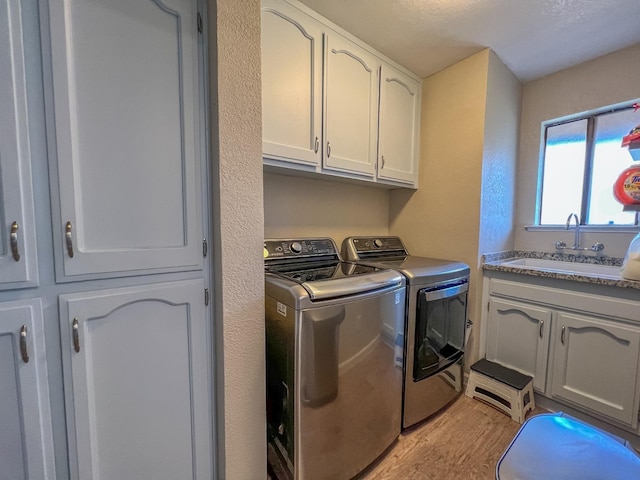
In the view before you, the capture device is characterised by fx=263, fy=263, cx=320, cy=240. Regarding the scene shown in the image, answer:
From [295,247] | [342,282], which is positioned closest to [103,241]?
[342,282]

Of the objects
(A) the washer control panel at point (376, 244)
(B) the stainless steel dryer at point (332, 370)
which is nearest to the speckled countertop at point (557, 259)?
(A) the washer control panel at point (376, 244)

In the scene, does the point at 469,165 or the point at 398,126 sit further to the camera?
the point at 398,126

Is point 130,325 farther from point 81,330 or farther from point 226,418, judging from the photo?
point 226,418

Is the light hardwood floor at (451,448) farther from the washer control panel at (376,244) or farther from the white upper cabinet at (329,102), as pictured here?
the white upper cabinet at (329,102)

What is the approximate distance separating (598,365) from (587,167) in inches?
58.4

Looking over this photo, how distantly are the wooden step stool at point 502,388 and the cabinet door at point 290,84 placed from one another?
185cm

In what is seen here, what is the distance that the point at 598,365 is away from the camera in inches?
59.5

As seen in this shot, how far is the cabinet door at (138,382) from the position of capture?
797mm

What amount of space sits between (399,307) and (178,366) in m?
1.04

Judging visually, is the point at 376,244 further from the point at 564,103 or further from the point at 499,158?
the point at 564,103

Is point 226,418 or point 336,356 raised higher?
point 336,356

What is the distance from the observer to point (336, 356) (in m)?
1.13

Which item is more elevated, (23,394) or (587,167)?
(587,167)

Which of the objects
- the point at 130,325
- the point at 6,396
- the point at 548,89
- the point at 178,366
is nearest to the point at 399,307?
the point at 178,366
